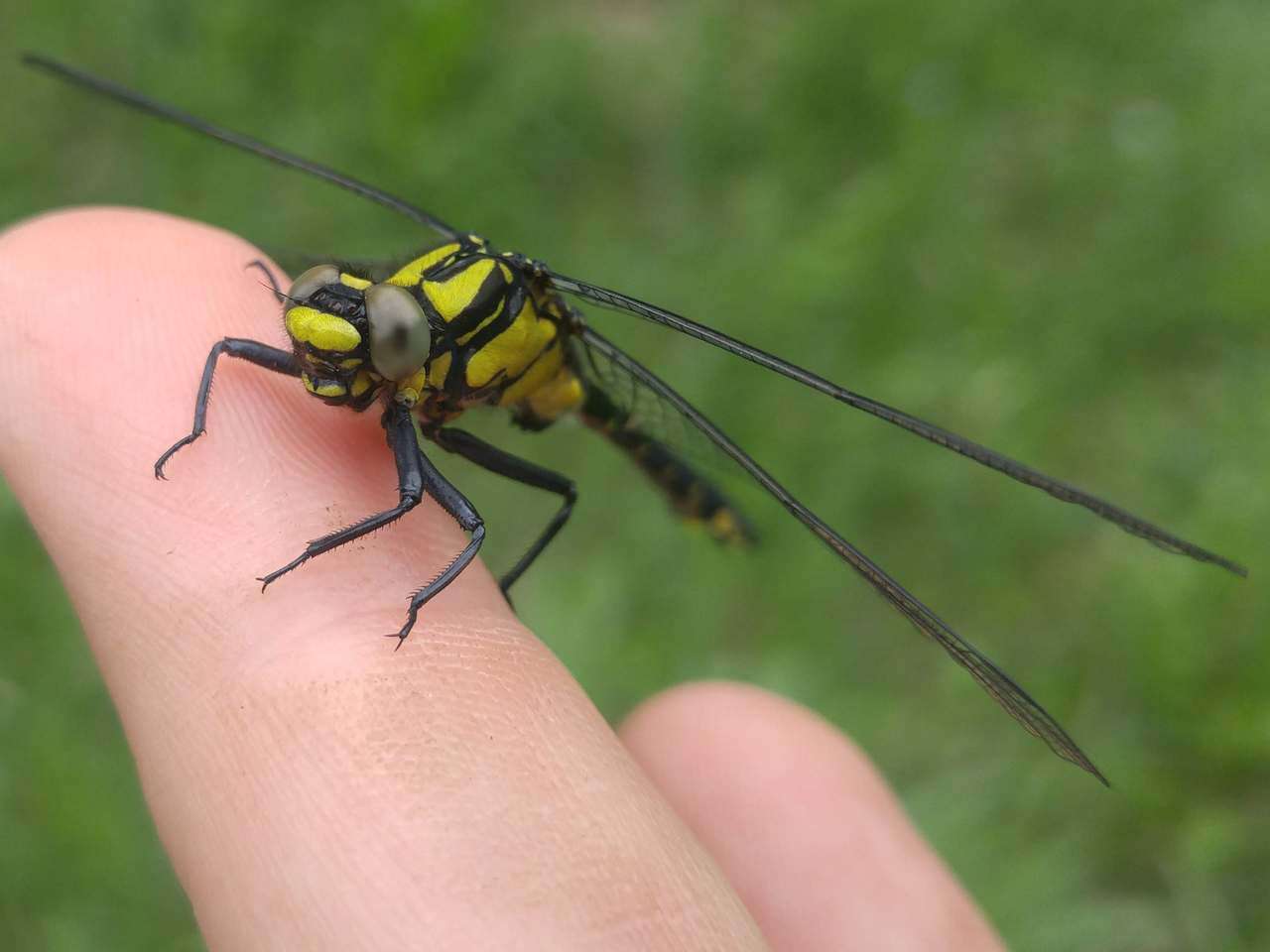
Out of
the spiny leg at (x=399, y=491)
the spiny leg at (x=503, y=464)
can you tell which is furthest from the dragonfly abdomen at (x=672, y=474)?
the spiny leg at (x=399, y=491)

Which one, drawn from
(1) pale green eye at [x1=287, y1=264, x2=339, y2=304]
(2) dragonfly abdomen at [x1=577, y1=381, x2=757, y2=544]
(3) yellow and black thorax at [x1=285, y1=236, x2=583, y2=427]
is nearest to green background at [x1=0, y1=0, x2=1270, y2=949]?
(2) dragonfly abdomen at [x1=577, y1=381, x2=757, y2=544]

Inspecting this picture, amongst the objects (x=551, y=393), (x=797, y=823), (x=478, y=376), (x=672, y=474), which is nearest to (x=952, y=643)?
(x=797, y=823)

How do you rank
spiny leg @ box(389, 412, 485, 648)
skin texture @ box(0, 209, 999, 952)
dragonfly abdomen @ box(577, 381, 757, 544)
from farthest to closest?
1. dragonfly abdomen @ box(577, 381, 757, 544)
2. spiny leg @ box(389, 412, 485, 648)
3. skin texture @ box(0, 209, 999, 952)

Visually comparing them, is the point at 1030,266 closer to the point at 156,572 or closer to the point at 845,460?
the point at 845,460

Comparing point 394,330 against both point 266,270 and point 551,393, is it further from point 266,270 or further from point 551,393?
point 551,393

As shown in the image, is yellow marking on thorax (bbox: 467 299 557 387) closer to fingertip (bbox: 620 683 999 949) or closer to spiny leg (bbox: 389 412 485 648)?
spiny leg (bbox: 389 412 485 648)

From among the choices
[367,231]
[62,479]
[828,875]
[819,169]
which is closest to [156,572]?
[62,479]

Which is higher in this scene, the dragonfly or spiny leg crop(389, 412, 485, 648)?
the dragonfly

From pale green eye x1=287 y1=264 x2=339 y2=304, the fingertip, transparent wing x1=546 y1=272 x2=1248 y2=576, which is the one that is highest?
transparent wing x1=546 y1=272 x2=1248 y2=576
